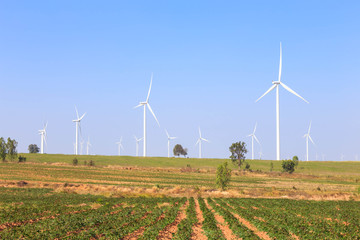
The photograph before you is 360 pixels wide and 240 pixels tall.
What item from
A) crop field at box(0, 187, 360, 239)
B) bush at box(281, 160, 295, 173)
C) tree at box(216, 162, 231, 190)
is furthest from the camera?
bush at box(281, 160, 295, 173)

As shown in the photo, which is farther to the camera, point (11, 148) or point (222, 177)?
point (11, 148)

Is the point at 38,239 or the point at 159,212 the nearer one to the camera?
the point at 38,239

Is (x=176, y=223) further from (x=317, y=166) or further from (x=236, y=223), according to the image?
(x=317, y=166)

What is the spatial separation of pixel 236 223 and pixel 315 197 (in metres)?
38.0

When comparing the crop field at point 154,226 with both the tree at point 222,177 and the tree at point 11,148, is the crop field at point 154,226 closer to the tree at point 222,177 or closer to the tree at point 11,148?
the tree at point 222,177

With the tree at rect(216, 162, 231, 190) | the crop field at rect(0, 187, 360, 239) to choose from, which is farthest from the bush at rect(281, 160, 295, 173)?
the crop field at rect(0, 187, 360, 239)

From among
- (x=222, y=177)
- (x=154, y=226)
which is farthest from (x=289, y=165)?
(x=154, y=226)

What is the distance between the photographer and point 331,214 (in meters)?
40.6

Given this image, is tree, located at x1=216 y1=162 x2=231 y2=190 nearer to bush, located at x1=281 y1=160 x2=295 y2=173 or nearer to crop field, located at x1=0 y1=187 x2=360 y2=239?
crop field, located at x1=0 y1=187 x2=360 y2=239

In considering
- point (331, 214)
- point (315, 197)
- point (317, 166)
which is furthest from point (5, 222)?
point (317, 166)

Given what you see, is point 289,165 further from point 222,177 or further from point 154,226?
point 154,226

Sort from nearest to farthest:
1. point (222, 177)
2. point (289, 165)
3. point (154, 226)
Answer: point (154, 226) < point (222, 177) < point (289, 165)

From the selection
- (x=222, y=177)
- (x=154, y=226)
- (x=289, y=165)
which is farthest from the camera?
(x=289, y=165)

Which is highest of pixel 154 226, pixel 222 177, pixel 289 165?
pixel 154 226
